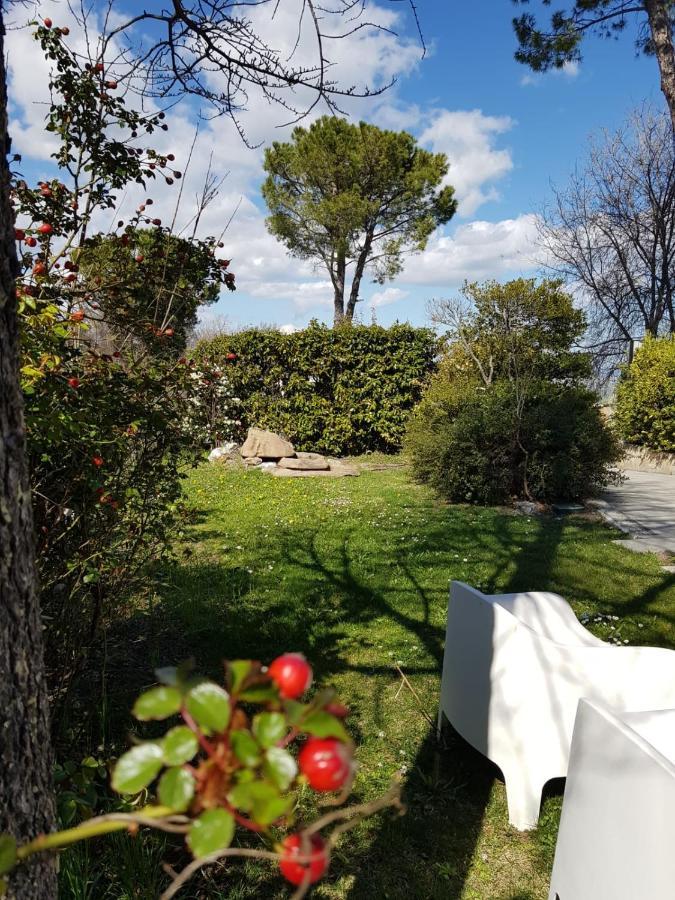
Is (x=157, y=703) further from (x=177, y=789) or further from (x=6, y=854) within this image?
(x=6, y=854)

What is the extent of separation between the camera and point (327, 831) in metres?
2.43

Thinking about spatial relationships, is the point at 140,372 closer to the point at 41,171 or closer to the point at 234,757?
the point at 41,171

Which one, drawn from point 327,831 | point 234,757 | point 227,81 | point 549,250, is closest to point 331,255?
point 549,250

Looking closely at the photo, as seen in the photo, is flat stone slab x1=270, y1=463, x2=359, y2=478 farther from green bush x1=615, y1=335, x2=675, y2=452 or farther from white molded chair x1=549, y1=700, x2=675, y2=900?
white molded chair x1=549, y1=700, x2=675, y2=900

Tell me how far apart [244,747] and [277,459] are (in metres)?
10.9

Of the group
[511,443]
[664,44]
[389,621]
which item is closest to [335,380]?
[511,443]

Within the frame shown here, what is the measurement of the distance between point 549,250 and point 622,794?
19297 mm

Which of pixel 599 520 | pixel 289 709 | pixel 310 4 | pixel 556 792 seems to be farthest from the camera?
pixel 599 520

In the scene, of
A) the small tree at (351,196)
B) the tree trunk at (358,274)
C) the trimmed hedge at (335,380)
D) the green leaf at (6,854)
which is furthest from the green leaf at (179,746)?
the tree trunk at (358,274)

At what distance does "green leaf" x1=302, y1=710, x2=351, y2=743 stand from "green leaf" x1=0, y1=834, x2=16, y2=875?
0.28 meters

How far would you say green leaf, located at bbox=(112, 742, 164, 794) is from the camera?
0.45m

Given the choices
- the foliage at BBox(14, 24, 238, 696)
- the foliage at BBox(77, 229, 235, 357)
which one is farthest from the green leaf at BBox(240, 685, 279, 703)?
the foliage at BBox(77, 229, 235, 357)

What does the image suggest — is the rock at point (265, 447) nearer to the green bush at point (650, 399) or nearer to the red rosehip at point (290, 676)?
the green bush at point (650, 399)

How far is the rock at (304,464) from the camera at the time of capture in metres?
10.7
